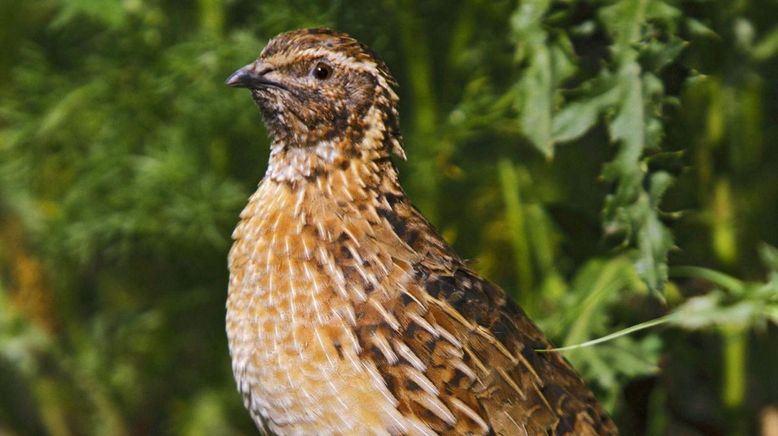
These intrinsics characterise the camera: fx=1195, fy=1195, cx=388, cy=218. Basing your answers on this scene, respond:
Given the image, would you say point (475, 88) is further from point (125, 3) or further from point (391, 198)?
point (125, 3)

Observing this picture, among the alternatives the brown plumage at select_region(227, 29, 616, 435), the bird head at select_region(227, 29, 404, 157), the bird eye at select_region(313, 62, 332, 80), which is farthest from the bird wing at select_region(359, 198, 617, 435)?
the bird eye at select_region(313, 62, 332, 80)

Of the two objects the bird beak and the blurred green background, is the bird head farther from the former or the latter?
the blurred green background

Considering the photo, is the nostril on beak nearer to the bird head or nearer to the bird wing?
the bird head

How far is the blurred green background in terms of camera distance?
275cm

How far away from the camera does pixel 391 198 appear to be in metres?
2.82

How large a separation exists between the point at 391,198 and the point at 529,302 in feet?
2.67

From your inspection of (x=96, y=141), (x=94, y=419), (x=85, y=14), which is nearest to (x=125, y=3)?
(x=85, y=14)

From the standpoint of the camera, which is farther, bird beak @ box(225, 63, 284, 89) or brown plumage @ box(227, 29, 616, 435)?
bird beak @ box(225, 63, 284, 89)

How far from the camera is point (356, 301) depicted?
8.48 ft

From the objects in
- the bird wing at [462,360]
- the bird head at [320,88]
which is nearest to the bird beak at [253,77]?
the bird head at [320,88]

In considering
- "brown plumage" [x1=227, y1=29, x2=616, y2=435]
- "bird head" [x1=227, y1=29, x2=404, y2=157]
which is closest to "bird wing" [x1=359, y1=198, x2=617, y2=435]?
"brown plumage" [x1=227, y1=29, x2=616, y2=435]

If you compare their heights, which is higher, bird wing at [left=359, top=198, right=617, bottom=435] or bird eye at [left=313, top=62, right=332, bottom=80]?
bird eye at [left=313, top=62, right=332, bottom=80]

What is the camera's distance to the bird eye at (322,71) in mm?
2711

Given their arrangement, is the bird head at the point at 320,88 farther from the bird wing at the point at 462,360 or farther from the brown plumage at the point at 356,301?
the bird wing at the point at 462,360
